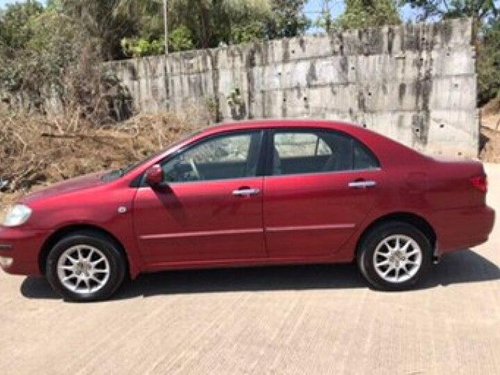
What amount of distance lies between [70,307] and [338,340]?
2.49 meters

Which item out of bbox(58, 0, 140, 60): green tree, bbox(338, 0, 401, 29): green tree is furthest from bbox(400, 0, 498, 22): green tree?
bbox(58, 0, 140, 60): green tree

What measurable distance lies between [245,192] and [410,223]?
1.55 meters

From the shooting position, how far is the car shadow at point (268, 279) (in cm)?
632

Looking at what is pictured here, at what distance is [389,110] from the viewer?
1473 centimetres

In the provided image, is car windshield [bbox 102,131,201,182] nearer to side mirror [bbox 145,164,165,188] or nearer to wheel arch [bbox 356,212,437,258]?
side mirror [bbox 145,164,165,188]

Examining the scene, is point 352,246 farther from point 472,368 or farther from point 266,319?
point 472,368

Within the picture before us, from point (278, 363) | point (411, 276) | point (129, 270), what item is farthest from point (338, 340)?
point (129, 270)

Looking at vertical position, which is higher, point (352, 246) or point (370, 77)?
point (370, 77)

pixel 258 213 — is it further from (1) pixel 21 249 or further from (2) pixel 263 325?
(1) pixel 21 249

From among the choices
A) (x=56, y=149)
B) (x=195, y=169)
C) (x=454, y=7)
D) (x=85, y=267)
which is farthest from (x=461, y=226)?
(x=454, y=7)

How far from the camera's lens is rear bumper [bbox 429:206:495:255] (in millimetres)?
6066

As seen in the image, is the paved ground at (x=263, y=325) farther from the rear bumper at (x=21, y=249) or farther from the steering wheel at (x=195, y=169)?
the steering wheel at (x=195, y=169)

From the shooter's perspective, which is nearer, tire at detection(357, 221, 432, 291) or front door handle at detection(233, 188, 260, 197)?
front door handle at detection(233, 188, 260, 197)

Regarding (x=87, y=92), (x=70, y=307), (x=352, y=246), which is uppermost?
(x=87, y=92)
